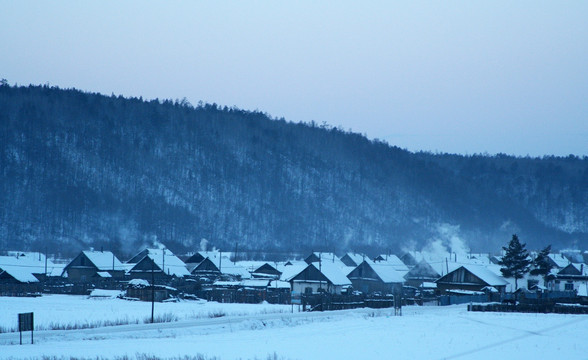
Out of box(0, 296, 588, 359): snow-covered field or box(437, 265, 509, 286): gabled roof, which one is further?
box(437, 265, 509, 286): gabled roof

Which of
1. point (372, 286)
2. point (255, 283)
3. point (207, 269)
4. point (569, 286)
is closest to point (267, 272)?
point (207, 269)

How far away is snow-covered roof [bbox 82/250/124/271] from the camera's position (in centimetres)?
8956

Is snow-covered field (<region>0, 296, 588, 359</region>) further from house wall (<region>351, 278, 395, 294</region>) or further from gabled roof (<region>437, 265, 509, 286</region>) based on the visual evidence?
house wall (<region>351, 278, 395, 294</region>)

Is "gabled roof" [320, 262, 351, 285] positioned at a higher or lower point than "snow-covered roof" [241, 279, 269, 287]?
higher

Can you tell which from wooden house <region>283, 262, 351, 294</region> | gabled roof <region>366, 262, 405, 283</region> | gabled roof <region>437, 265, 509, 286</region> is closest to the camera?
wooden house <region>283, 262, 351, 294</region>

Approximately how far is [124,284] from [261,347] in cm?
4992

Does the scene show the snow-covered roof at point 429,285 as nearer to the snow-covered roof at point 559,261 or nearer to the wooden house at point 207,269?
the wooden house at point 207,269

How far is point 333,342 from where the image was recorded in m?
33.2

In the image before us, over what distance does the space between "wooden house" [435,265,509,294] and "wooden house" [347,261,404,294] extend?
18.9ft

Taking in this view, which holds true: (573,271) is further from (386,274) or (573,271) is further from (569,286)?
(386,274)

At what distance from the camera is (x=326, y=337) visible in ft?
116

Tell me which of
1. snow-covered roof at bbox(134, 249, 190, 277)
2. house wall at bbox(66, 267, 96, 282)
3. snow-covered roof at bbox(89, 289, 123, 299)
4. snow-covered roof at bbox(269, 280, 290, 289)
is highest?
snow-covered roof at bbox(134, 249, 190, 277)

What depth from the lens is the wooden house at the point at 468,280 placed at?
249ft

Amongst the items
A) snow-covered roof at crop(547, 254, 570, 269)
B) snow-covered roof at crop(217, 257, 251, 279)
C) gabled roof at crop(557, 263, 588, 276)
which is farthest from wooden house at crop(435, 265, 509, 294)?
snow-covered roof at crop(547, 254, 570, 269)
